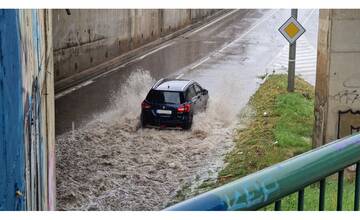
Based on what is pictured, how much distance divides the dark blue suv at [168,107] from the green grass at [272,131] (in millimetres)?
897

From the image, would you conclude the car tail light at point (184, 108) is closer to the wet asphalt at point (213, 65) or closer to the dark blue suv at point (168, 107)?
the dark blue suv at point (168, 107)

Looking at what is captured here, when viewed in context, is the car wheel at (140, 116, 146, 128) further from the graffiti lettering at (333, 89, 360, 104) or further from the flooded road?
the graffiti lettering at (333, 89, 360, 104)

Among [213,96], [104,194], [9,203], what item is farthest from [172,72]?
[9,203]

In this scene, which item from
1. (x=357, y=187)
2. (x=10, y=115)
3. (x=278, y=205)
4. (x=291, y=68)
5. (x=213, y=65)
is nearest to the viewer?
(x=278, y=205)

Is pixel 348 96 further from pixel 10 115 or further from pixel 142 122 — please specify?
pixel 10 115

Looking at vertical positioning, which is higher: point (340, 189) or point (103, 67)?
point (340, 189)

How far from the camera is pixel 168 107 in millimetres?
10977

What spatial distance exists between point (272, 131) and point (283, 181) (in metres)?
9.95

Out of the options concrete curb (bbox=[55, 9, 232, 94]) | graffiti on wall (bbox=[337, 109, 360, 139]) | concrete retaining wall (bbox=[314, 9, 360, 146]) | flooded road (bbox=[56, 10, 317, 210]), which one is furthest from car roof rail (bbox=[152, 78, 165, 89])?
graffiti on wall (bbox=[337, 109, 360, 139])

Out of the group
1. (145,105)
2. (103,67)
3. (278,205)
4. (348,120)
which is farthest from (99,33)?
(278,205)

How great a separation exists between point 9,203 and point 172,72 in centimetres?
977

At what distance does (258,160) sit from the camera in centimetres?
1048

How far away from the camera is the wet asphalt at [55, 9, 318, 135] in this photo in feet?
39.4
